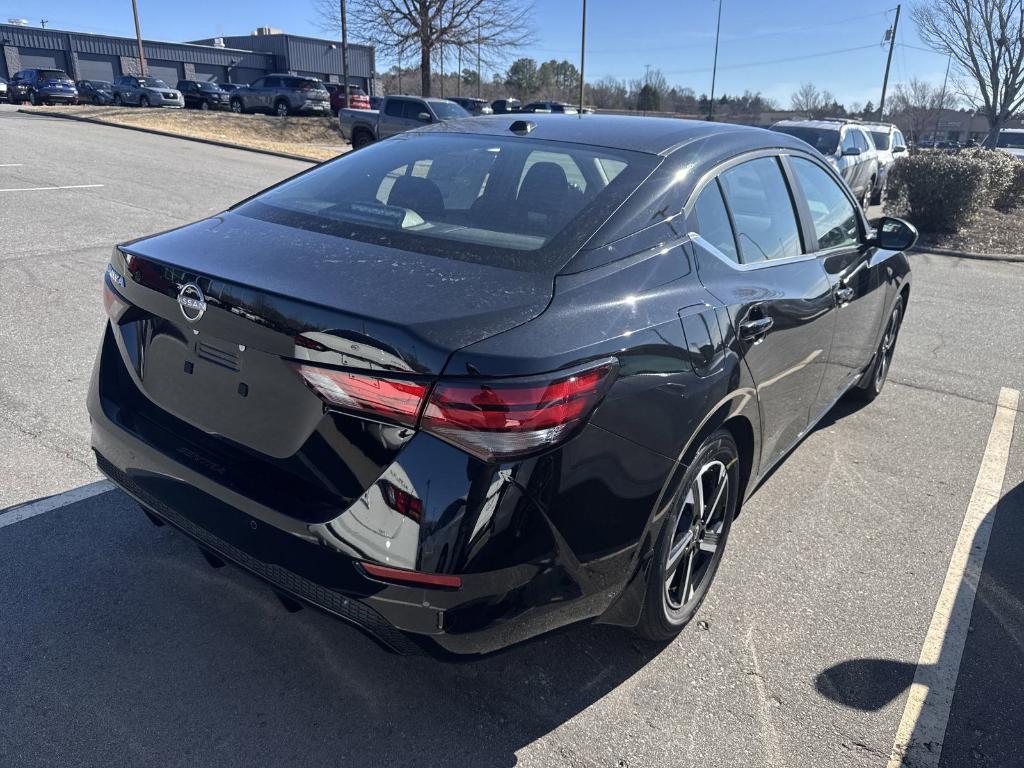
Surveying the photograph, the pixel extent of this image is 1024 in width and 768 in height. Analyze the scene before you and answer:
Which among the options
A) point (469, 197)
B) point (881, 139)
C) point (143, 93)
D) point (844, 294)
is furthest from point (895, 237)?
point (143, 93)

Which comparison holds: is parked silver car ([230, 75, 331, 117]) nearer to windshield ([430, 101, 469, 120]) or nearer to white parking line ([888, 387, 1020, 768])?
windshield ([430, 101, 469, 120])

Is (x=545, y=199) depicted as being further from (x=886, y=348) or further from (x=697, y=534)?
(x=886, y=348)

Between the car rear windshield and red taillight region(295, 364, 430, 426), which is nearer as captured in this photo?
red taillight region(295, 364, 430, 426)

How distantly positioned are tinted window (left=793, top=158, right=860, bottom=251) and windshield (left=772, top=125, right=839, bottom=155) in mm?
11117

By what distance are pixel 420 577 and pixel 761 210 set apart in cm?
219

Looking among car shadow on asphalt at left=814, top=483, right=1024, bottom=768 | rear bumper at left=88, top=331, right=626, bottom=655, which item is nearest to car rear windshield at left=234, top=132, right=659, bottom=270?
rear bumper at left=88, top=331, right=626, bottom=655

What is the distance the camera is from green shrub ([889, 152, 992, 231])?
41.4 feet

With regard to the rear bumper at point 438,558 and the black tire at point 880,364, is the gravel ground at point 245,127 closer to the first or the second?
the black tire at point 880,364

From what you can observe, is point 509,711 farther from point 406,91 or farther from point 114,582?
→ point 406,91

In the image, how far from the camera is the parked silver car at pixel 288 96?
36750mm

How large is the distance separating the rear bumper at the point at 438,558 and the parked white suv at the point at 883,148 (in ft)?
54.1

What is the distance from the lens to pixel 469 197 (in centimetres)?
288

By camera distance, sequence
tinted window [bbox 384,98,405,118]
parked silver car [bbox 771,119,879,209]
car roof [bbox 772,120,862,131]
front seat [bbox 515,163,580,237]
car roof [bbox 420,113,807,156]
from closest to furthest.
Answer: front seat [bbox 515,163,580,237] < car roof [bbox 420,113,807,156] < parked silver car [bbox 771,119,879,209] < car roof [bbox 772,120,862,131] < tinted window [bbox 384,98,405,118]

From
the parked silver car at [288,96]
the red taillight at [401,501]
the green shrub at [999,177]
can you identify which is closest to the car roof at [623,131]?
the red taillight at [401,501]
